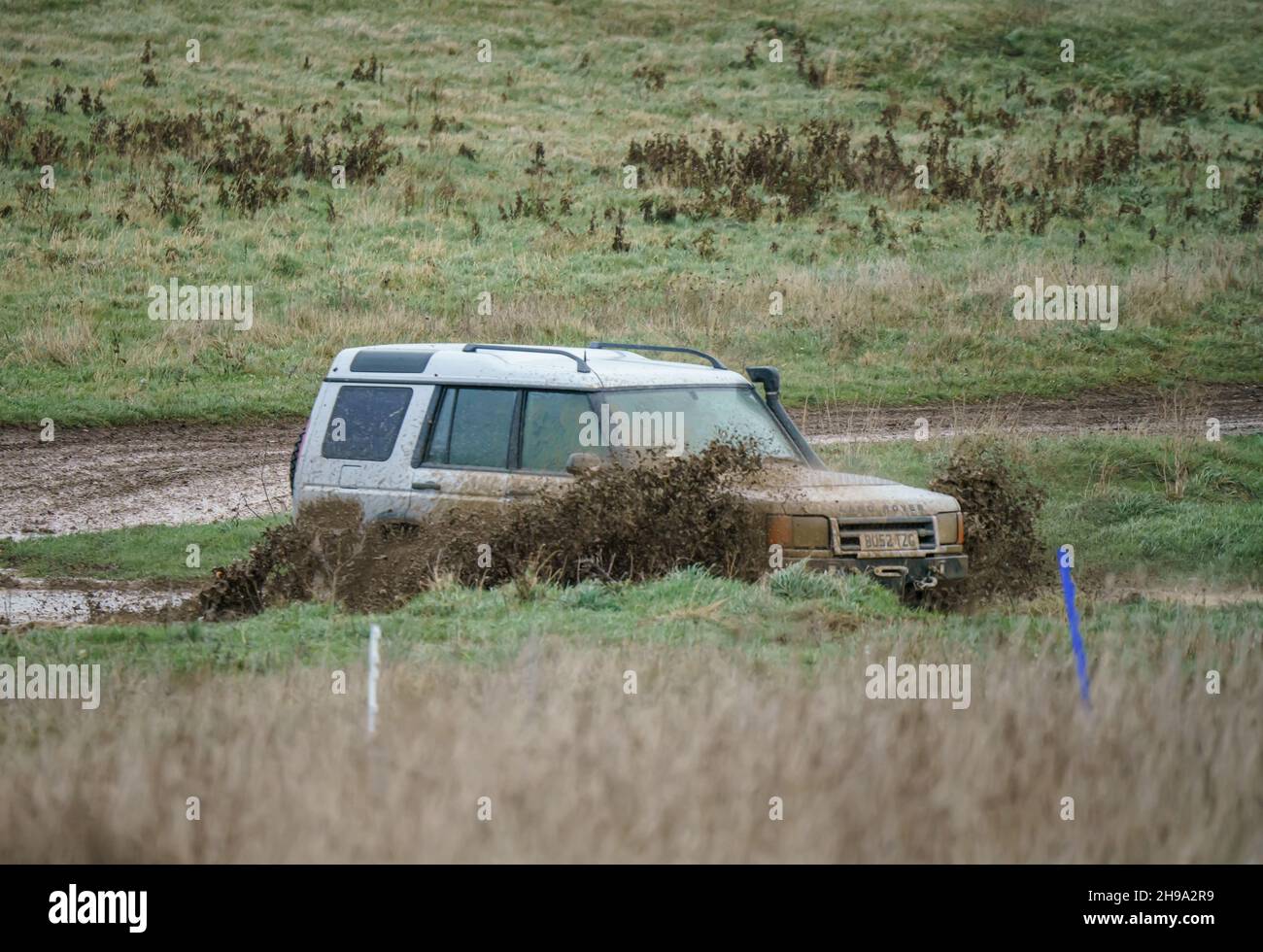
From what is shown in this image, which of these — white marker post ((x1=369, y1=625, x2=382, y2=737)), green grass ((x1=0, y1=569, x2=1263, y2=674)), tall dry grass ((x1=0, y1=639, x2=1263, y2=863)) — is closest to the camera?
tall dry grass ((x1=0, y1=639, x2=1263, y2=863))

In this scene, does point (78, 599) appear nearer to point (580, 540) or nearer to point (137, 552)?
point (137, 552)

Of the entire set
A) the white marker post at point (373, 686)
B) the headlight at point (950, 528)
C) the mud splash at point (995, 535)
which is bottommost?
the mud splash at point (995, 535)

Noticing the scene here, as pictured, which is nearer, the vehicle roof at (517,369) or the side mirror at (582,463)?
the side mirror at (582,463)

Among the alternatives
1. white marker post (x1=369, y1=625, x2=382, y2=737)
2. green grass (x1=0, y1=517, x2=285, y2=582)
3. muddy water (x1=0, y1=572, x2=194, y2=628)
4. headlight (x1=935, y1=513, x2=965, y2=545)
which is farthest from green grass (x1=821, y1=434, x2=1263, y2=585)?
white marker post (x1=369, y1=625, x2=382, y2=737)

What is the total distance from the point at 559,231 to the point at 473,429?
17.7 metres

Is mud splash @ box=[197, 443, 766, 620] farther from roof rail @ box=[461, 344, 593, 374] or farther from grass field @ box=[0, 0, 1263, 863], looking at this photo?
roof rail @ box=[461, 344, 593, 374]

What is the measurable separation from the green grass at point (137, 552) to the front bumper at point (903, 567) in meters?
6.28

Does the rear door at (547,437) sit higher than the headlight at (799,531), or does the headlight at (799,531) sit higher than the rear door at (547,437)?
the rear door at (547,437)

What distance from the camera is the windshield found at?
30.8ft

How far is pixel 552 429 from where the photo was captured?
9492 millimetres

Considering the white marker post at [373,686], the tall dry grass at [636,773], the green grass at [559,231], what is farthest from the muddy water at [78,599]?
the green grass at [559,231]

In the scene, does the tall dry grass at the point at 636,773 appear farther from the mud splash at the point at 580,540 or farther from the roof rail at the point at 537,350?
the roof rail at the point at 537,350

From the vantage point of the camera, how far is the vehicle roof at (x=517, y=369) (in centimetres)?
960

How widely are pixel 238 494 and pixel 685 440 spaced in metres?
7.58
